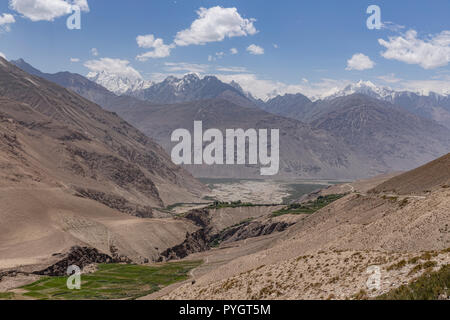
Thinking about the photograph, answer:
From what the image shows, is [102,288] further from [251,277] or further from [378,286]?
[378,286]

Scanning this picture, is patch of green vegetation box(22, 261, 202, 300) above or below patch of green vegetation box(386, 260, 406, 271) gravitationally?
below

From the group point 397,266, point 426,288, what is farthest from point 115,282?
point 426,288

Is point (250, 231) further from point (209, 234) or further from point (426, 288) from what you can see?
point (426, 288)

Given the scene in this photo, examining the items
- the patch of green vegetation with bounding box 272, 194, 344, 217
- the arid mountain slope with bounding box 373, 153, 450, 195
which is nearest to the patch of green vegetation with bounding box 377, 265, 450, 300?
the arid mountain slope with bounding box 373, 153, 450, 195

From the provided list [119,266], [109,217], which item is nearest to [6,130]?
[109,217]

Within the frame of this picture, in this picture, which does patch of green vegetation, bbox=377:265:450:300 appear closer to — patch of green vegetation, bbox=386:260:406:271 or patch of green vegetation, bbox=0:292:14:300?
patch of green vegetation, bbox=386:260:406:271

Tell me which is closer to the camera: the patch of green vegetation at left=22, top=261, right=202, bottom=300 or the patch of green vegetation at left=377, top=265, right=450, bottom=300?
the patch of green vegetation at left=377, top=265, right=450, bottom=300
